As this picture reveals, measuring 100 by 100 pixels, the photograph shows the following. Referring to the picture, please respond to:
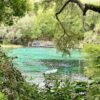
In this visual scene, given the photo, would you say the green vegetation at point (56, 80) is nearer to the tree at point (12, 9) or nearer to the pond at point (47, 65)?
the tree at point (12, 9)

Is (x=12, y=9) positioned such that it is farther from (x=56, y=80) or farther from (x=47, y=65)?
(x=47, y=65)

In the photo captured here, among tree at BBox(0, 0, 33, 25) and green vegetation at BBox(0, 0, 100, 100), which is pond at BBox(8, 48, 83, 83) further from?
tree at BBox(0, 0, 33, 25)

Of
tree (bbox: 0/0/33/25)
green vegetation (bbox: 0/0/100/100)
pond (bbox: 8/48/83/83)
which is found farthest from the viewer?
pond (bbox: 8/48/83/83)

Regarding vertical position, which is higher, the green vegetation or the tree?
the tree

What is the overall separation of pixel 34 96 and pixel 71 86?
1.20 meters

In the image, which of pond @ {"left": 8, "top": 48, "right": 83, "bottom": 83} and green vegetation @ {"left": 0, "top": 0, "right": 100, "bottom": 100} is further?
pond @ {"left": 8, "top": 48, "right": 83, "bottom": 83}

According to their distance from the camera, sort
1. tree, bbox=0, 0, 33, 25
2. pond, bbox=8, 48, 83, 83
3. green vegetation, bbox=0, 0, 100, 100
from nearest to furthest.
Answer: green vegetation, bbox=0, 0, 100, 100 → tree, bbox=0, 0, 33, 25 → pond, bbox=8, 48, 83, 83

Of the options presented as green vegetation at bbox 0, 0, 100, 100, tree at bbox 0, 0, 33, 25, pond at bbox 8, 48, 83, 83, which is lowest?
Answer: pond at bbox 8, 48, 83, 83

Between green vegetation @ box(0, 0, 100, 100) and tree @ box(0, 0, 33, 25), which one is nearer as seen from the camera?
green vegetation @ box(0, 0, 100, 100)

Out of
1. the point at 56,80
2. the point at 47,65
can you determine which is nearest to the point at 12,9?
the point at 56,80

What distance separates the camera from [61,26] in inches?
506

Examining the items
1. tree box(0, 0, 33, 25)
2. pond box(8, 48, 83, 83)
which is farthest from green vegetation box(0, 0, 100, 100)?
pond box(8, 48, 83, 83)

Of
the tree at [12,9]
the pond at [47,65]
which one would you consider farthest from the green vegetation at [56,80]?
the pond at [47,65]

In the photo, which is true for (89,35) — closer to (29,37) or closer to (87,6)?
(87,6)
